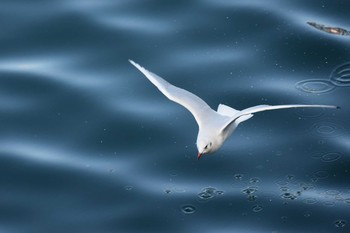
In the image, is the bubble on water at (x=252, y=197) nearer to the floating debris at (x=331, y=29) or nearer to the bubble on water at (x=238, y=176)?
the bubble on water at (x=238, y=176)

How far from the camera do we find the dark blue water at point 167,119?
10.0m

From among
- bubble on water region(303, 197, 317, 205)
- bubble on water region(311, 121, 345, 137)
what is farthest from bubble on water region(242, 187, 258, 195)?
bubble on water region(311, 121, 345, 137)

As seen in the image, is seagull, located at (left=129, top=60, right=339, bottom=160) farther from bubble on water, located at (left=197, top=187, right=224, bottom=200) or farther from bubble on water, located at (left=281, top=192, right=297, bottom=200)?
bubble on water, located at (left=281, top=192, right=297, bottom=200)

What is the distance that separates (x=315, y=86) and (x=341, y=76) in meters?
0.34

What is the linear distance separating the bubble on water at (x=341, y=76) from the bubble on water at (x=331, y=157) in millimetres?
1119

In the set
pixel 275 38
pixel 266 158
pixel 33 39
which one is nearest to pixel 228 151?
pixel 266 158

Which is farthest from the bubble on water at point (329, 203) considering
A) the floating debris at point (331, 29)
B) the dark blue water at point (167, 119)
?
the floating debris at point (331, 29)

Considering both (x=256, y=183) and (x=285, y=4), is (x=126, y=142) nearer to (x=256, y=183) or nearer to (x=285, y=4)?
(x=256, y=183)

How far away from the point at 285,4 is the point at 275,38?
725 mm

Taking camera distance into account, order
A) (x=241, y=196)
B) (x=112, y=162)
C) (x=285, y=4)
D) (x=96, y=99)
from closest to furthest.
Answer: (x=241, y=196) < (x=112, y=162) < (x=96, y=99) < (x=285, y=4)

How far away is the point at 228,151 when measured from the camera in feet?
34.9

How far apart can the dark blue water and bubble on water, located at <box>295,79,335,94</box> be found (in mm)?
19

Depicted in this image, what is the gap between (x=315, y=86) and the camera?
11.3 metres

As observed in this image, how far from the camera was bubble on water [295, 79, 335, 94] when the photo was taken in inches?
441
